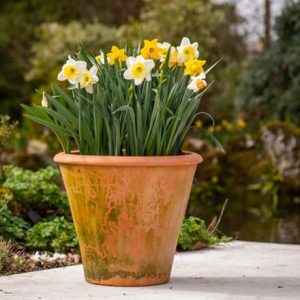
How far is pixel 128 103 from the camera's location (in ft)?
12.6

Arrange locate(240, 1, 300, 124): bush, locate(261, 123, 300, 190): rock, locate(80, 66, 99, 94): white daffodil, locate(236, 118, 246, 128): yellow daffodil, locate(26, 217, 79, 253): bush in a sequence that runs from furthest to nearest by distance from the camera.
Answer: locate(236, 118, 246, 128): yellow daffodil < locate(240, 1, 300, 124): bush < locate(261, 123, 300, 190): rock < locate(26, 217, 79, 253): bush < locate(80, 66, 99, 94): white daffodil

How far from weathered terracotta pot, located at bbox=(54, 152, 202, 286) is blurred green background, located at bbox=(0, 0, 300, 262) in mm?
414

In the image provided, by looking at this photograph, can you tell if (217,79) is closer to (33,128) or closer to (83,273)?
(33,128)

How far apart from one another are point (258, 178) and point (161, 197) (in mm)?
7221

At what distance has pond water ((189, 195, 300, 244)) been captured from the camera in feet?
24.2

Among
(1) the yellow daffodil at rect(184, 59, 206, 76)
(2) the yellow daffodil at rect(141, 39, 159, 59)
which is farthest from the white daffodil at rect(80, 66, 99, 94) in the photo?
(1) the yellow daffodil at rect(184, 59, 206, 76)

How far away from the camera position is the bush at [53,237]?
5094 mm

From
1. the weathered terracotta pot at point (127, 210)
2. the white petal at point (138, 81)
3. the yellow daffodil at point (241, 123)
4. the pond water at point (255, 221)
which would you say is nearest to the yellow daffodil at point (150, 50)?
the white petal at point (138, 81)

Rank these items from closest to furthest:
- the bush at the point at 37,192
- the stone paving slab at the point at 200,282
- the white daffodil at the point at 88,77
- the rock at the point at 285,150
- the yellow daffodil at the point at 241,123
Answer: the stone paving slab at the point at 200,282, the white daffodil at the point at 88,77, the bush at the point at 37,192, the rock at the point at 285,150, the yellow daffodil at the point at 241,123

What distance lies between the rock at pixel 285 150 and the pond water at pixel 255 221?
638mm

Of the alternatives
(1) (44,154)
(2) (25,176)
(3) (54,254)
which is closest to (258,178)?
(1) (44,154)

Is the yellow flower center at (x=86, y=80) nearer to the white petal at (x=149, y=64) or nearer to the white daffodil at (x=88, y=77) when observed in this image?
the white daffodil at (x=88, y=77)

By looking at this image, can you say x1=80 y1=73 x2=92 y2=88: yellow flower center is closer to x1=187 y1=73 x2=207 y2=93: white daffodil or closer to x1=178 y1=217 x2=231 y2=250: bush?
x1=187 y1=73 x2=207 y2=93: white daffodil

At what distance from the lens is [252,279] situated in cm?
416
